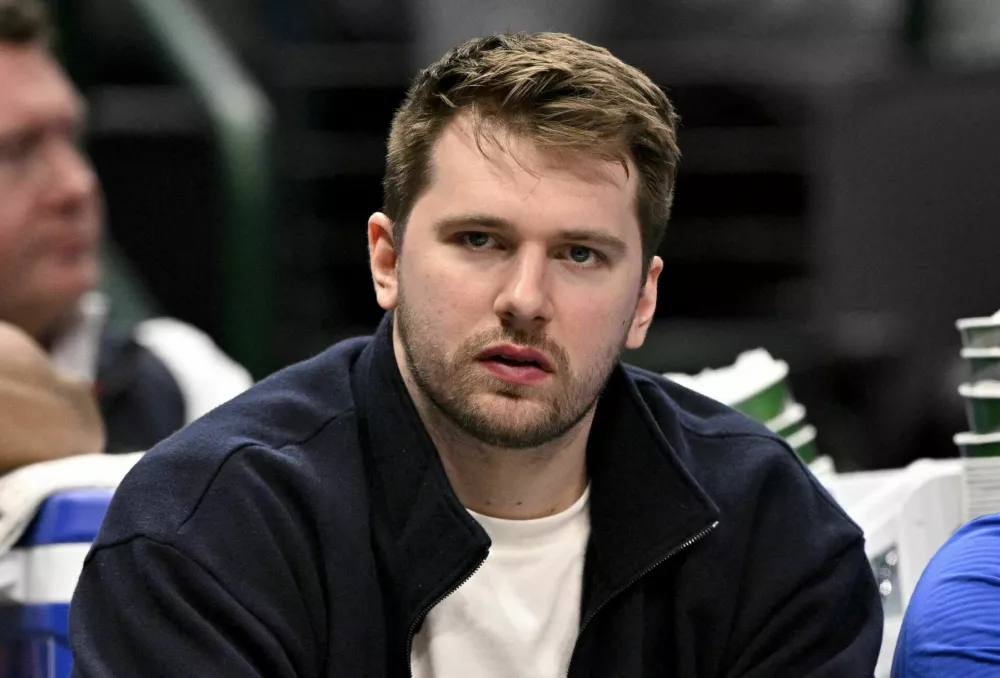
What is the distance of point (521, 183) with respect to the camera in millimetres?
1739

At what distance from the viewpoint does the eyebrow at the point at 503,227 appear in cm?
173

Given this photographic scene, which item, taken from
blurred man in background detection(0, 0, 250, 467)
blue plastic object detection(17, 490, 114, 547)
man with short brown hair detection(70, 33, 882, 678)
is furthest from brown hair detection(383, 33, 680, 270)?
blurred man in background detection(0, 0, 250, 467)

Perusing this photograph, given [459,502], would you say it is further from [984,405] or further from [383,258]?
[984,405]

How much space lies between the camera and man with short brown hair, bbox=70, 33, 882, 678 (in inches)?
64.9

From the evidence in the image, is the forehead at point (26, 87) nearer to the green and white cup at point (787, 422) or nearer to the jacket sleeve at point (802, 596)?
the green and white cup at point (787, 422)

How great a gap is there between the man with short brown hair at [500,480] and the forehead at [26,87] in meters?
1.35

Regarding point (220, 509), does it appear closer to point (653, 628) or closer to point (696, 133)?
point (653, 628)

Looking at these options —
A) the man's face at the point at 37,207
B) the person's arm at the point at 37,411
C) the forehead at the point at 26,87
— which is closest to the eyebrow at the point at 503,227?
the person's arm at the point at 37,411

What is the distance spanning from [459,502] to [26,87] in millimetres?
1681

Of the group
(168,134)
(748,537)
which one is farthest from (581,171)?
(168,134)

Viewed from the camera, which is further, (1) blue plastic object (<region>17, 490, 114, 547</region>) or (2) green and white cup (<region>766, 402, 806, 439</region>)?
(2) green and white cup (<region>766, 402, 806, 439</region>)

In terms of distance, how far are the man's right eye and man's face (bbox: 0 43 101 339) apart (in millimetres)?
1408

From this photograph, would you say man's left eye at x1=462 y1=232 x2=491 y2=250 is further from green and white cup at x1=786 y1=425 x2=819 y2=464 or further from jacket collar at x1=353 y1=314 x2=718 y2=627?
green and white cup at x1=786 y1=425 x2=819 y2=464

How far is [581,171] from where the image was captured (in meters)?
1.76
